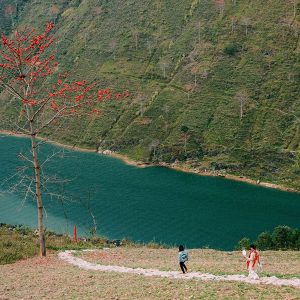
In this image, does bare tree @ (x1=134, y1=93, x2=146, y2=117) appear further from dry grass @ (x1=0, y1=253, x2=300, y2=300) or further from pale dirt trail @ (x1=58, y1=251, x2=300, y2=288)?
dry grass @ (x1=0, y1=253, x2=300, y2=300)

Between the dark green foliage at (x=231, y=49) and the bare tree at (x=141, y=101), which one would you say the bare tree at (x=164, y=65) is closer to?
the bare tree at (x=141, y=101)

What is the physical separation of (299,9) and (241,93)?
44.2 metres

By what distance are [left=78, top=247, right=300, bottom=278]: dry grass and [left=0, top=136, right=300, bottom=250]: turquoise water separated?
42314mm

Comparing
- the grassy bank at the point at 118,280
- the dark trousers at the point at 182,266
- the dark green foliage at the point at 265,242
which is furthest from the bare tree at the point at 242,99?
the dark trousers at the point at 182,266

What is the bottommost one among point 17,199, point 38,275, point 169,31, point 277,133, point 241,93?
point 38,275

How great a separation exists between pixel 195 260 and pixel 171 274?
390 inches

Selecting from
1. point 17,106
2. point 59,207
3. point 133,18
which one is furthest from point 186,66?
point 59,207

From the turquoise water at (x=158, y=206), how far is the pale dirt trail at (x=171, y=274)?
4587 centimetres

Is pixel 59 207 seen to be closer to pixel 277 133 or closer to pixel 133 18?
pixel 277 133

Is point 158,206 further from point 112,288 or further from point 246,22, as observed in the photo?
point 246,22

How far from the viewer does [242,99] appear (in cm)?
14912

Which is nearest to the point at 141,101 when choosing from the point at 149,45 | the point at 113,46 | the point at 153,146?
the point at 153,146

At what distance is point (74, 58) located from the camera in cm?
19212

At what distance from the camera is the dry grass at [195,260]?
32.9 m
